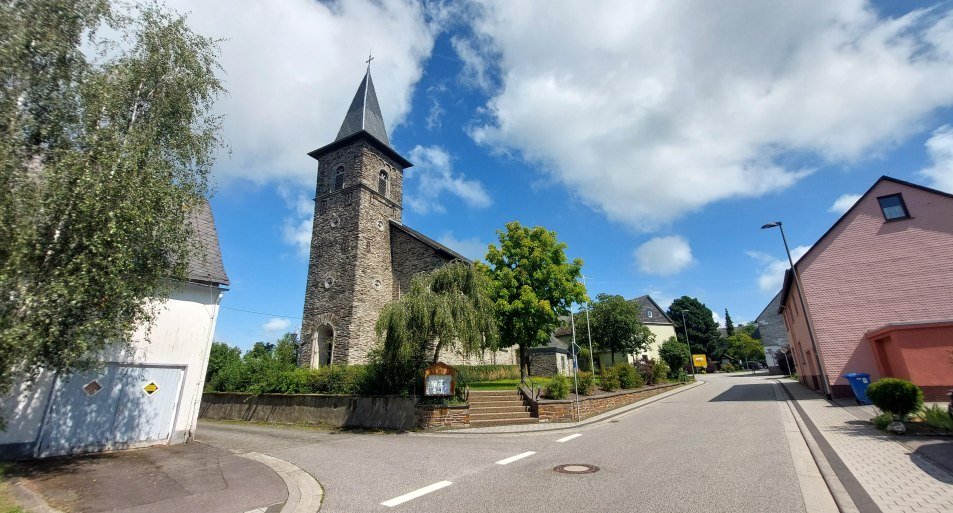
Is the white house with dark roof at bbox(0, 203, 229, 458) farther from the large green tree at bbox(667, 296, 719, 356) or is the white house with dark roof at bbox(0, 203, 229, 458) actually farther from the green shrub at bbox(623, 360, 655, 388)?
the large green tree at bbox(667, 296, 719, 356)

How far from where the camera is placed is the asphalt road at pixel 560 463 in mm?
5520

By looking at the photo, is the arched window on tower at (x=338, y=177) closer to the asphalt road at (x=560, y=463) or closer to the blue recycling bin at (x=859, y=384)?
the asphalt road at (x=560, y=463)

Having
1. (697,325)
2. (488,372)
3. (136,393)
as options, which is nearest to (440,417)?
(136,393)

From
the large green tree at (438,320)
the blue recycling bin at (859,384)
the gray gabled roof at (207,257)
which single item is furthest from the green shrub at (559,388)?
the gray gabled roof at (207,257)

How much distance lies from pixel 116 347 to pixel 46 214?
17.8 ft

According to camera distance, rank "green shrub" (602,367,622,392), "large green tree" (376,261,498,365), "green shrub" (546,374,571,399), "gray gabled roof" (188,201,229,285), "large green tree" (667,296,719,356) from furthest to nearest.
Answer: "large green tree" (667,296,719,356)
"green shrub" (602,367,622,392)
"green shrub" (546,374,571,399)
"large green tree" (376,261,498,365)
"gray gabled roof" (188,201,229,285)

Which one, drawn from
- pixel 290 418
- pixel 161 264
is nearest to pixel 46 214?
pixel 161 264

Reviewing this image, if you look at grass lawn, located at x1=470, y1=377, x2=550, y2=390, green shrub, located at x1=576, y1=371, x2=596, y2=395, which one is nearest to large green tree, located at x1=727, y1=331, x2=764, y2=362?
grass lawn, located at x1=470, y1=377, x2=550, y2=390

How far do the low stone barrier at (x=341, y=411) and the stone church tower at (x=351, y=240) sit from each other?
5361 mm

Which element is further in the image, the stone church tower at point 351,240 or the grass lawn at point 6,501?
the stone church tower at point 351,240

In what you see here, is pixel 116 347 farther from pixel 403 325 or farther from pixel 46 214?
pixel 403 325

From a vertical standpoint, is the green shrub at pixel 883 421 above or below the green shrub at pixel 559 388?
below

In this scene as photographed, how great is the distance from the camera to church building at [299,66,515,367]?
82.4 feet

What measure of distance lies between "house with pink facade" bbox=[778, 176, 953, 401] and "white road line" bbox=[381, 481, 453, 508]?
736 inches
